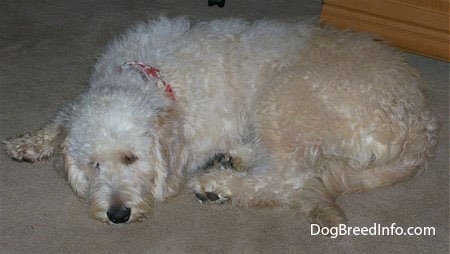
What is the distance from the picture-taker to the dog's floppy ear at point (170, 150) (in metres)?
3.26

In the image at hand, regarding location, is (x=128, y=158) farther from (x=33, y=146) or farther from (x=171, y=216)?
(x=33, y=146)

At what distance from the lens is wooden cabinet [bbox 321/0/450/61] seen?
444cm

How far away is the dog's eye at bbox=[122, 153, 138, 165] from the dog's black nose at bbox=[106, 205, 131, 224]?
0.70 feet

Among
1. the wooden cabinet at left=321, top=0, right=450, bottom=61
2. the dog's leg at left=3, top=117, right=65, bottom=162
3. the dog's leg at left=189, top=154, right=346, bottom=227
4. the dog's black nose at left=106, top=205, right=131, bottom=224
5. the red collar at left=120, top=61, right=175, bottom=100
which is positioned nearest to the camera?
the dog's black nose at left=106, top=205, right=131, bottom=224

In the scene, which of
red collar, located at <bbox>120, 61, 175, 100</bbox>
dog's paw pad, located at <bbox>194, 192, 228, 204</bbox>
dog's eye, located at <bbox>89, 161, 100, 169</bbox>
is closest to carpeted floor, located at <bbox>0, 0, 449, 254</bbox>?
dog's paw pad, located at <bbox>194, 192, 228, 204</bbox>

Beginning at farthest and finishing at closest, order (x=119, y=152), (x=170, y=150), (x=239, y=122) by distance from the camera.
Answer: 1. (x=239, y=122)
2. (x=170, y=150)
3. (x=119, y=152)

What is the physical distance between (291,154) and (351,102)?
42cm

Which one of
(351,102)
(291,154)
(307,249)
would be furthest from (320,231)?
(351,102)

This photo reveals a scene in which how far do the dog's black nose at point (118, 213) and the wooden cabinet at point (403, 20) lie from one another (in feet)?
7.31

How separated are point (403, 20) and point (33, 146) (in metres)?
2.62

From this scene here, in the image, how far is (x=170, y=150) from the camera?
131 inches

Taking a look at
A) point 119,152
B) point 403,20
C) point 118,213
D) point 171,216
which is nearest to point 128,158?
point 119,152

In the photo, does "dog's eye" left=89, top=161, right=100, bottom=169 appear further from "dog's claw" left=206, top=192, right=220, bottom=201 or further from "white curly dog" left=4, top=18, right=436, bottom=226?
"dog's claw" left=206, top=192, right=220, bottom=201

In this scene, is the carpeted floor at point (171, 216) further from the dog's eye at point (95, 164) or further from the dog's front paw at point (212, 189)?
the dog's eye at point (95, 164)
